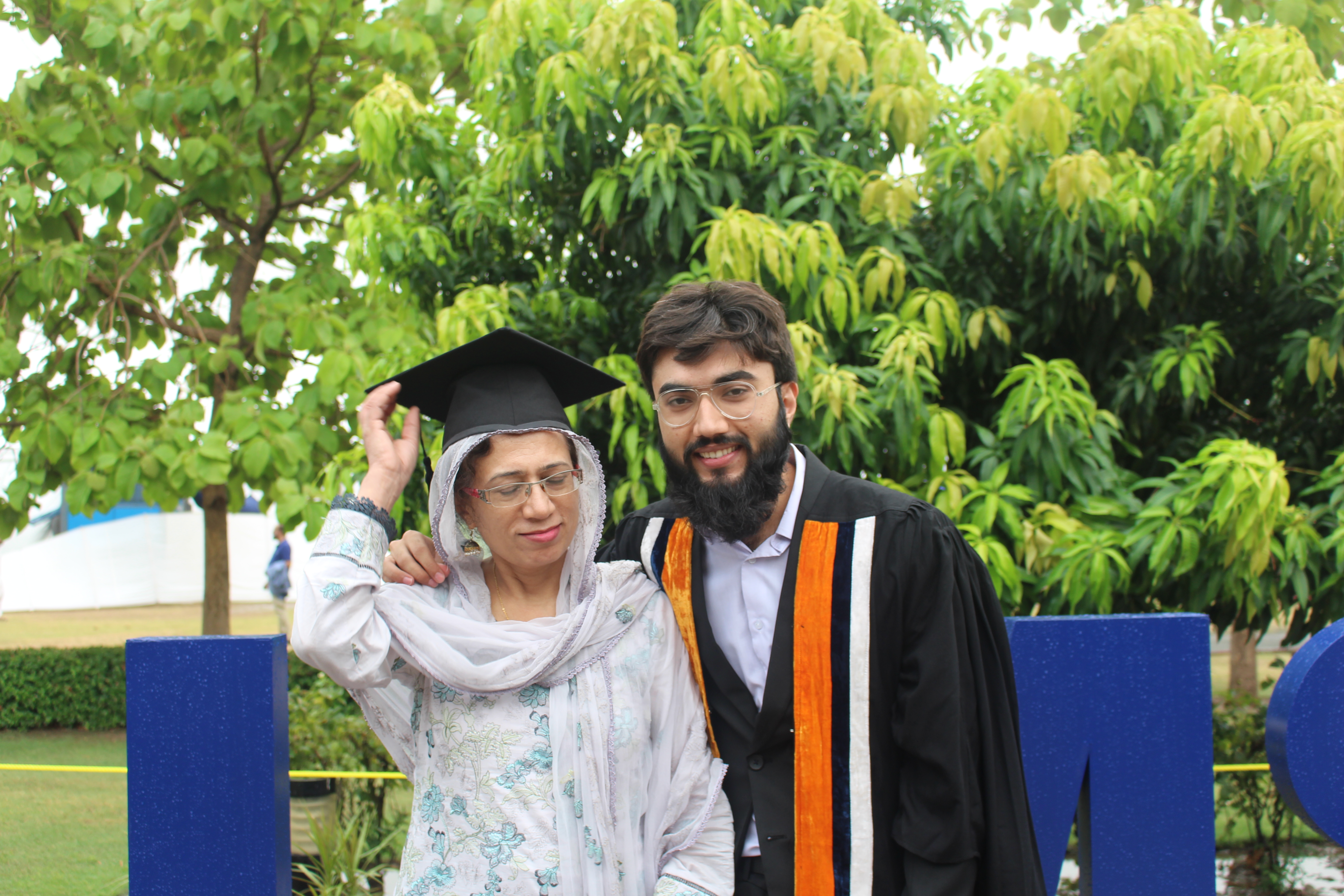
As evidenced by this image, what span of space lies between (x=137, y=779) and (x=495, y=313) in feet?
6.03

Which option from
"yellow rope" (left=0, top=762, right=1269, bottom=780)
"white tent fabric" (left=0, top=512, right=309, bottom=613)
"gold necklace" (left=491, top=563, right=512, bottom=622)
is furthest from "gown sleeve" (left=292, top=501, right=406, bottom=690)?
"white tent fabric" (left=0, top=512, right=309, bottom=613)

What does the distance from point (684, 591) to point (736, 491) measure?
0.25 meters

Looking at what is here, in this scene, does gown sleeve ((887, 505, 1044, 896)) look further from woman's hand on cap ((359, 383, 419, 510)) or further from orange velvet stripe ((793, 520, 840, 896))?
woman's hand on cap ((359, 383, 419, 510))

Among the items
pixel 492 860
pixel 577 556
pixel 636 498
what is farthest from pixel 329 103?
pixel 492 860

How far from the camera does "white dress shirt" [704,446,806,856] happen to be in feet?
6.91

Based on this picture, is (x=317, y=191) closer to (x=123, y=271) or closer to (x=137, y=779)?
(x=123, y=271)

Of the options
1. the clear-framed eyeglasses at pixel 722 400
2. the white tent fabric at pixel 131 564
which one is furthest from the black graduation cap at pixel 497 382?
the white tent fabric at pixel 131 564

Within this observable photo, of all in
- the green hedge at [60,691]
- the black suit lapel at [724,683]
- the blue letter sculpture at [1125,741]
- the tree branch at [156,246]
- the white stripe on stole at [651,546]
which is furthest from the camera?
the green hedge at [60,691]

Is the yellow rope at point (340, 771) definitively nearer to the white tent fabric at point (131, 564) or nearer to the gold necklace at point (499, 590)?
the gold necklace at point (499, 590)

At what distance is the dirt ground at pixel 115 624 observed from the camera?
15.6 meters

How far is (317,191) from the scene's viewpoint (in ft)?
24.7

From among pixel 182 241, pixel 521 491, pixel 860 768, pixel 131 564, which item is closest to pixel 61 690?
pixel 182 241

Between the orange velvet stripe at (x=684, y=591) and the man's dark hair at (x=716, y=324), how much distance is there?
0.37 m

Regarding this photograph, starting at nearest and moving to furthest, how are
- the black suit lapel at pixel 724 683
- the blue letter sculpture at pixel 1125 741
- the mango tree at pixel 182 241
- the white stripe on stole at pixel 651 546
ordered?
the black suit lapel at pixel 724 683 → the white stripe on stole at pixel 651 546 → the blue letter sculpture at pixel 1125 741 → the mango tree at pixel 182 241
